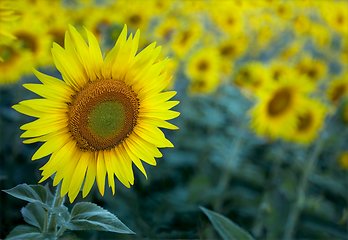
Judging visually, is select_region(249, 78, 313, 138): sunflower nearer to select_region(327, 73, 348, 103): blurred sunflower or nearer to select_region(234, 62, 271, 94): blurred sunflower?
select_region(234, 62, 271, 94): blurred sunflower

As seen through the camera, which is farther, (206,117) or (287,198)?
(206,117)

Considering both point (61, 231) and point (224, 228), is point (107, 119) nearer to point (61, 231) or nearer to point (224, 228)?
point (61, 231)

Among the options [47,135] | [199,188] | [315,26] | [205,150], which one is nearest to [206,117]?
[205,150]

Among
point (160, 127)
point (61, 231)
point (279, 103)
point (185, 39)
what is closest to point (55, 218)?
point (61, 231)

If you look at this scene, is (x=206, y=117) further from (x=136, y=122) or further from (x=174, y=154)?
(x=136, y=122)

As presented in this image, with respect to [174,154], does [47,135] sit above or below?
above

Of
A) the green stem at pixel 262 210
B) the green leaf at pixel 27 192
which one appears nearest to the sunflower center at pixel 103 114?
the green leaf at pixel 27 192

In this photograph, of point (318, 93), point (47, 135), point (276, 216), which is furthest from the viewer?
point (318, 93)
